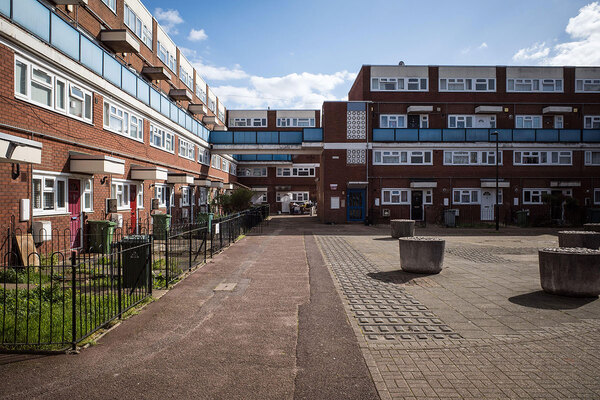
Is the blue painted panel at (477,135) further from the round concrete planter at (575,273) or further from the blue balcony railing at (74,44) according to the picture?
the round concrete planter at (575,273)

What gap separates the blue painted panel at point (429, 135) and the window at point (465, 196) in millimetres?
4344

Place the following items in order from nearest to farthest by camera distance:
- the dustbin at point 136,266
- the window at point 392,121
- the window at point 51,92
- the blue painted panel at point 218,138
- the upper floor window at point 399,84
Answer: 1. the dustbin at point 136,266
2. the window at point 51,92
3. the upper floor window at point 399,84
4. the window at point 392,121
5. the blue painted panel at point 218,138

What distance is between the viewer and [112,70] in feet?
51.2

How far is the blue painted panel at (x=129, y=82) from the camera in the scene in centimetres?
1672

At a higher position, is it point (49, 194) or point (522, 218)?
point (49, 194)

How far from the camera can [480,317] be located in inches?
241

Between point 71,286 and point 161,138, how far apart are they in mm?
16806

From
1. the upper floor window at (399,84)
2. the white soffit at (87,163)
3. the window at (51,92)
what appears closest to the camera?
the window at (51,92)

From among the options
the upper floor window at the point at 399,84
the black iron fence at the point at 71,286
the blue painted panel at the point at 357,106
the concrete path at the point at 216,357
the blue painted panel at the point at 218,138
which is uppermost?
the upper floor window at the point at 399,84

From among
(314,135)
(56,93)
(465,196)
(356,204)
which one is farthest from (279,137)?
(56,93)

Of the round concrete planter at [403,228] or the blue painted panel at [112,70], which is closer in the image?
the blue painted panel at [112,70]

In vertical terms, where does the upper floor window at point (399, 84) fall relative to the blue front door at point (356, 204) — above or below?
above

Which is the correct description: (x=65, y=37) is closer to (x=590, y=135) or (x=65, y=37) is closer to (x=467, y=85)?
(x=467, y=85)

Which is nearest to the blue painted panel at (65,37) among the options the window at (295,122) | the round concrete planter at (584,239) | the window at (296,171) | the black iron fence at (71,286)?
the black iron fence at (71,286)
